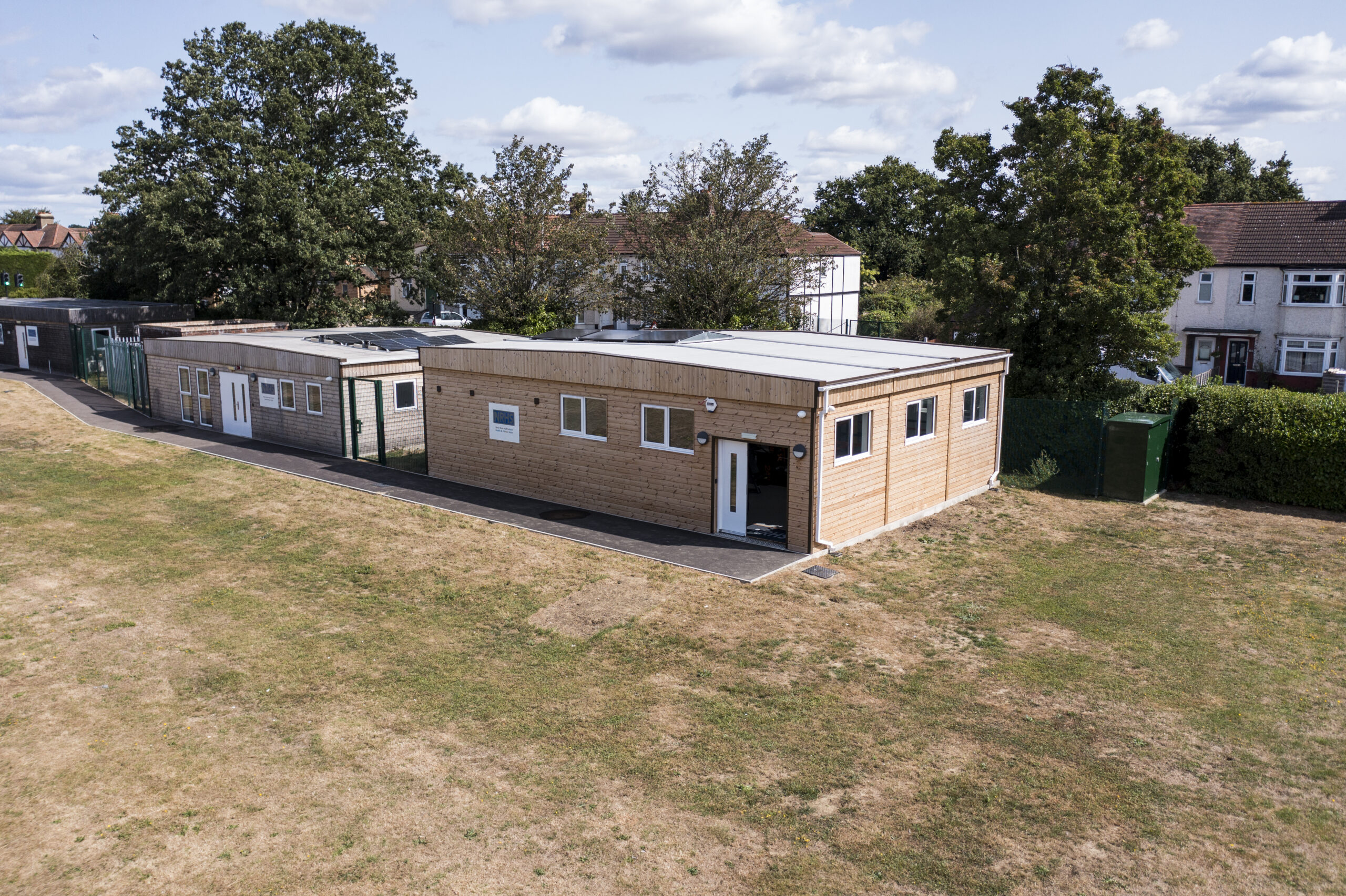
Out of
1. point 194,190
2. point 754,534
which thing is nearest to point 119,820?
point 754,534

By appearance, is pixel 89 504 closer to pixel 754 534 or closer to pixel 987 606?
pixel 754 534

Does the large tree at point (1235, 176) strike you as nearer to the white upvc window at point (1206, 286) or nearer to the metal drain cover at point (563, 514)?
the white upvc window at point (1206, 286)

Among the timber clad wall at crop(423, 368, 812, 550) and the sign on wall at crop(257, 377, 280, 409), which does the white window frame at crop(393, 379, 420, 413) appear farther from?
the sign on wall at crop(257, 377, 280, 409)

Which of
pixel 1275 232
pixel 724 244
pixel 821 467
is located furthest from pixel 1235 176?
pixel 821 467

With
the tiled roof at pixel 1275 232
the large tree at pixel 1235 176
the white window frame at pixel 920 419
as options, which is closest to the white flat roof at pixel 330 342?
the white window frame at pixel 920 419

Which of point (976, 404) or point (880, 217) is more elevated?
point (880, 217)

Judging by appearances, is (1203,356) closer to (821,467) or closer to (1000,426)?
(1000,426)
